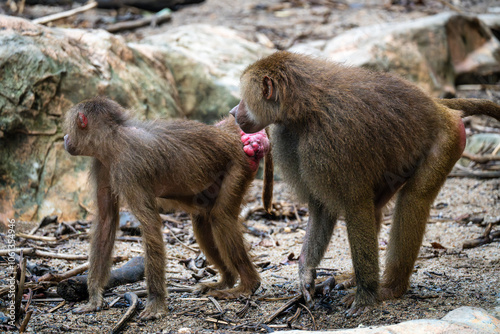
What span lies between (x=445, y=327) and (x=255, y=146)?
1.91 m

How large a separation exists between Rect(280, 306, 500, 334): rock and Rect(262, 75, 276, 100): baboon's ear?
5.05 feet

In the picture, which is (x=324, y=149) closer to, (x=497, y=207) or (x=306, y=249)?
(x=306, y=249)

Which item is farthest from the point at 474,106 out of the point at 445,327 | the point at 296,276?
the point at 296,276

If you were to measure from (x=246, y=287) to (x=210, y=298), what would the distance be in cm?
30

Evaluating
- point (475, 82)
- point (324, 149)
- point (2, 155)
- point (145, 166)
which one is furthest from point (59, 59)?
point (475, 82)

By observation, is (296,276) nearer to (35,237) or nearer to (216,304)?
(216,304)

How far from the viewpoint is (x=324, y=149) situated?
11.6 ft

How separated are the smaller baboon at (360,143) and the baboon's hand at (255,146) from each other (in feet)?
1.02

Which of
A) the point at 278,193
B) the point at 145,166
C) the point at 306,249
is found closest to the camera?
the point at 145,166

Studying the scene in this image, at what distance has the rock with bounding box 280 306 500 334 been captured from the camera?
3.04m

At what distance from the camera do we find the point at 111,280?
4.33 m

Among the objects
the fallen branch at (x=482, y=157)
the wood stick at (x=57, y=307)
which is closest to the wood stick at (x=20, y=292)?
the wood stick at (x=57, y=307)

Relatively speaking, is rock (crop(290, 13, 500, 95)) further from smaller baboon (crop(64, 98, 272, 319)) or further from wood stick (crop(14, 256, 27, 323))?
wood stick (crop(14, 256, 27, 323))

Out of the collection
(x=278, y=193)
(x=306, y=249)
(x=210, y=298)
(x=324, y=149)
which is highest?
(x=324, y=149)
